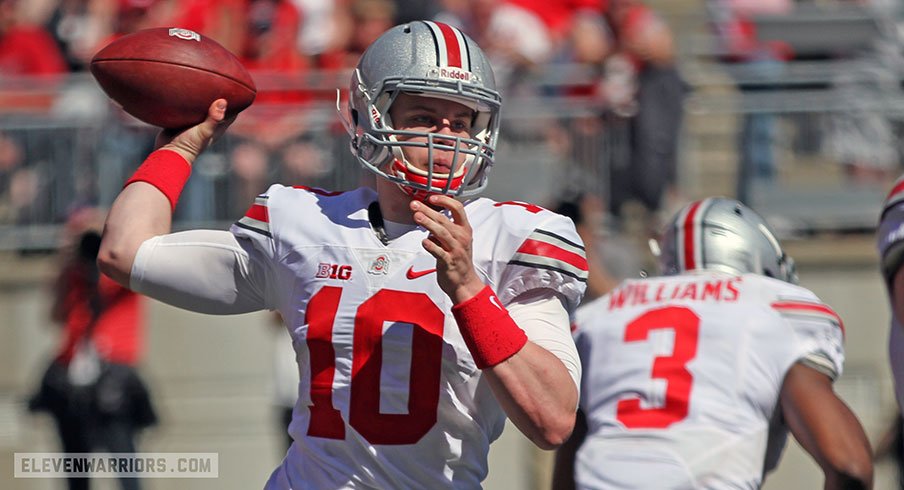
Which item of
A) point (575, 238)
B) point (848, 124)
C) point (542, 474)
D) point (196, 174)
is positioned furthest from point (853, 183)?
point (575, 238)

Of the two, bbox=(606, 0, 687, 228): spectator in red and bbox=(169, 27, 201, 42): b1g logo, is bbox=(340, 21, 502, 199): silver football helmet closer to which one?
bbox=(169, 27, 201, 42): b1g logo

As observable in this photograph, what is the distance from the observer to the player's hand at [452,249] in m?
2.74

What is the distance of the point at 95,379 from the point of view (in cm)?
679

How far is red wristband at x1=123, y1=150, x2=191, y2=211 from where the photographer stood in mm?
3219

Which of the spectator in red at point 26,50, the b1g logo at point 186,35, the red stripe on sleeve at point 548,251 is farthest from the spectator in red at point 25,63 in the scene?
the red stripe on sleeve at point 548,251

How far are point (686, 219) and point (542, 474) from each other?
11.3 ft

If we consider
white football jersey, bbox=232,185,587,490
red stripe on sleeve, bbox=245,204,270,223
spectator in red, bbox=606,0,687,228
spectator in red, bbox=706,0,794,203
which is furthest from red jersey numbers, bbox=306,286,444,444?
spectator in red, bbox=706,0,794,203

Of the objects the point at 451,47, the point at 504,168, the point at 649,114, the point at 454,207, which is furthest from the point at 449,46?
the point at 649,114

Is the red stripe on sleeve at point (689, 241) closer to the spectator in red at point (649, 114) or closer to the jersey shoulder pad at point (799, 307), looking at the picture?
the jersey shoulder pad at point (799, 307)

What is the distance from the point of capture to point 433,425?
2.95 metres

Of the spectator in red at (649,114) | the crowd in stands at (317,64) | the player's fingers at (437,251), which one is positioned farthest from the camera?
the crowd in stands at (317,64)

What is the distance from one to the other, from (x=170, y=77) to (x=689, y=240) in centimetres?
166

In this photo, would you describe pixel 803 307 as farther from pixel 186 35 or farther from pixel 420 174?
pixel 186 35

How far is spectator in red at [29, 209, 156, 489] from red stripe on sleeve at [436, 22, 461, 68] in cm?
399
